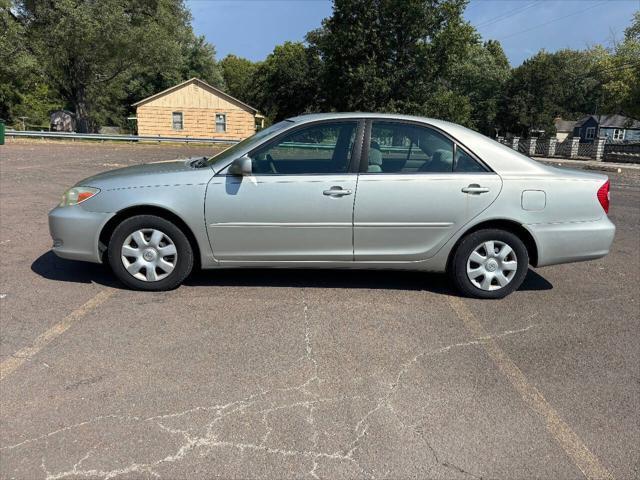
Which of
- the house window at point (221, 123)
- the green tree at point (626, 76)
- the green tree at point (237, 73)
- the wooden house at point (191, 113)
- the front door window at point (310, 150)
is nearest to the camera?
the front door window at point (310, 150)

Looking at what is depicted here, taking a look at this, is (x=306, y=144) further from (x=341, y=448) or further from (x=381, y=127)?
(x=341, y=448)

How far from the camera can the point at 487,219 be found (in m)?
4.60

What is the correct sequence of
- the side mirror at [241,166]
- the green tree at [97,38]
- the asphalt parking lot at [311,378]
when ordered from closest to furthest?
the asphalt parking lot at [311,378] < the side mirror at [241,166] < the green tree at [97,38]

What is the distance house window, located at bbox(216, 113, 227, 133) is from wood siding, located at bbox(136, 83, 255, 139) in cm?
22

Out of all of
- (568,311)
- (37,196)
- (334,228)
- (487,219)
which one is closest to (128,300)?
(334,228)

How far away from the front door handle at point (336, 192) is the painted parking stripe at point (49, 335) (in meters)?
2.12

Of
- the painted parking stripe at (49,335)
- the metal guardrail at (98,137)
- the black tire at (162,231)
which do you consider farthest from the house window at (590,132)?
the painted parking stripe at (49,335)

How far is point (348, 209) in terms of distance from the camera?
4.50 m

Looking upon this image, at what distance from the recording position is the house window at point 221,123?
128ft

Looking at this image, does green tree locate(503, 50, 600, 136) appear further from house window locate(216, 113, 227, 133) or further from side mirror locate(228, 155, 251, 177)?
side mirror locate(228, 155, 251, 177)

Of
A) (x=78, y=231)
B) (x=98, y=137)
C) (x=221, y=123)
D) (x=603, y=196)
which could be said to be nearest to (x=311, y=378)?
(x=78, y=231)

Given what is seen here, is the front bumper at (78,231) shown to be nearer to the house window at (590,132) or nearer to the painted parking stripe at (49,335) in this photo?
the painted parking stripe at (49,335)

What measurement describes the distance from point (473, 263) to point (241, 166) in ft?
7.43

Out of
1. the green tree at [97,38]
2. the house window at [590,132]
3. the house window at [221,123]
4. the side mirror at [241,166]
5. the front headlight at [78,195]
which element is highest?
the green tree at [97,38]
